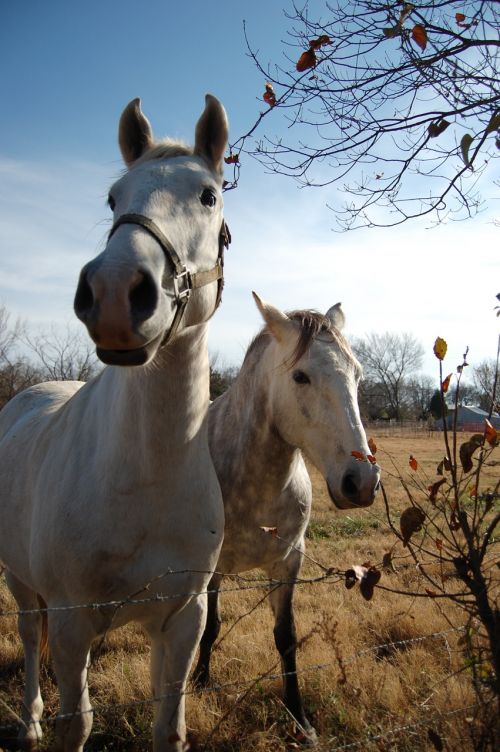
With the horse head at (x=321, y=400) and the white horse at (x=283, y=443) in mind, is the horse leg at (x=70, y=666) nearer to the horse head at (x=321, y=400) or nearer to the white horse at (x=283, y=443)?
the white horse at (x=283, y=443)

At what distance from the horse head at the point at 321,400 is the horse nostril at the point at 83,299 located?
60.0 inches

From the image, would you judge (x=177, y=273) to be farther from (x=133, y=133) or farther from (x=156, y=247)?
(x=133, y=133)

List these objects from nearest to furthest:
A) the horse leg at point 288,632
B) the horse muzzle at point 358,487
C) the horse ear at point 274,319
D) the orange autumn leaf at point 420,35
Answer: the orange autumn leaf at point 420,35
the horse muzzle at point 358,487
the horse leg at point 288,632
the horse ear at point 274,319

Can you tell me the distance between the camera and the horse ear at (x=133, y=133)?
2309 millimetres

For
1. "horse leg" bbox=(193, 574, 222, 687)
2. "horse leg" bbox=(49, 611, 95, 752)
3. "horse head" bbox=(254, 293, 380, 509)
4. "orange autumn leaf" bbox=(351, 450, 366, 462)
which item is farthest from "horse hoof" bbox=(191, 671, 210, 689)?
"orange autumn leaf" bbox=(351, 450, 366, 462)

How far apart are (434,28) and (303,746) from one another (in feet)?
12.9

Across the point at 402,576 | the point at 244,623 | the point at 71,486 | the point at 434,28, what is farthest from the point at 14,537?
the point at 402,576

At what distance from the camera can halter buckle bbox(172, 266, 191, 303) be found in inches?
71.6

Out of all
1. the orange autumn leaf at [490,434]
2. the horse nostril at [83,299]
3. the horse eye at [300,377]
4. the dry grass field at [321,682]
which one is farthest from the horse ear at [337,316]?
the horse nostril at [83,299]

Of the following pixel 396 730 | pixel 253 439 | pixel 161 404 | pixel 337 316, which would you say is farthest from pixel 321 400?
pixel 396 730

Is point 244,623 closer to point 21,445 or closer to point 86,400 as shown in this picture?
point 21,445

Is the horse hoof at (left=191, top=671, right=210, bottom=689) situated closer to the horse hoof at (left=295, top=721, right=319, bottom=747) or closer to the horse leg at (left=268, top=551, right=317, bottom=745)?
the horse leg at (left=268, top=551, right=317, bottom=745)

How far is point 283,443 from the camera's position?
3.52m

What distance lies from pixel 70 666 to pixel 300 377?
1918 millimetres
